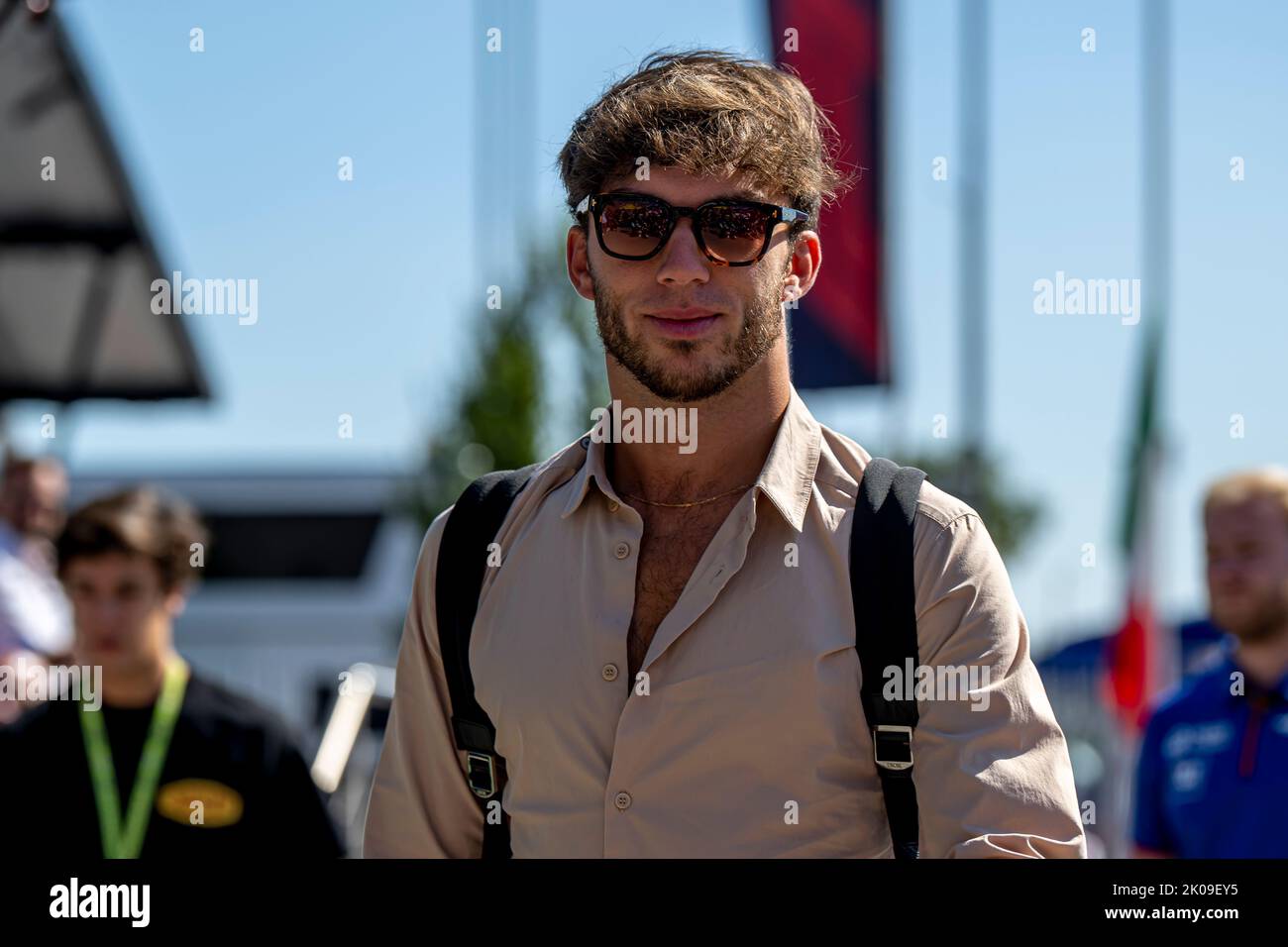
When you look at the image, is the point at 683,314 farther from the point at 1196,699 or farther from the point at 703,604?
the point at 1196,699

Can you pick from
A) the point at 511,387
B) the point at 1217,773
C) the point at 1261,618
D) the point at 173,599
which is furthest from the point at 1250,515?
the point at 511,387

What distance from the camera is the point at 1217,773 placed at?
452 cm

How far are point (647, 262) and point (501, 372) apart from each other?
16.5 m

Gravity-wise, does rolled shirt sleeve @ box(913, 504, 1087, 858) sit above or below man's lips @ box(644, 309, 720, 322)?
below

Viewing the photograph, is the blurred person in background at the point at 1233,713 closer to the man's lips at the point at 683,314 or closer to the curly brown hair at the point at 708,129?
the curly brown hair at the point at 708,129

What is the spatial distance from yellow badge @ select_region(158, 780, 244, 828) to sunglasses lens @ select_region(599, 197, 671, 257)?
201 centimetres

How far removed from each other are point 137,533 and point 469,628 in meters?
2.14

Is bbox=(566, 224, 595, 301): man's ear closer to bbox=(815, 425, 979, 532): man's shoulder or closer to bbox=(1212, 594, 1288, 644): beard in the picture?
bbox=(815, 425, 979, 532): man's shoulder

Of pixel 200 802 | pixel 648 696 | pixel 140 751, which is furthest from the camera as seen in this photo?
pixel 140 751

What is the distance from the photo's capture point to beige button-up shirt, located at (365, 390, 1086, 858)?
248 centimetres

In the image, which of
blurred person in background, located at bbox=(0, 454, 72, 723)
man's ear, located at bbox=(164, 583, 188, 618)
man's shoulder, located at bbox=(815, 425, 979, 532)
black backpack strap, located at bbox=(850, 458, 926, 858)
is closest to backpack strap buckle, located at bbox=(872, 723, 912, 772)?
black backpack strap, located at bbox=(850, 458, 926, 858)

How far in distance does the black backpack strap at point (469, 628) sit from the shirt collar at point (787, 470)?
15cm

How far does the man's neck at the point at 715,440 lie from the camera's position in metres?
2.78

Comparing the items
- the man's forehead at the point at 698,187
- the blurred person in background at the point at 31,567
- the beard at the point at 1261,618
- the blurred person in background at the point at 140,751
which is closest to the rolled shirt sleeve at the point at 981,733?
the man's forehead at the point at 698,187
